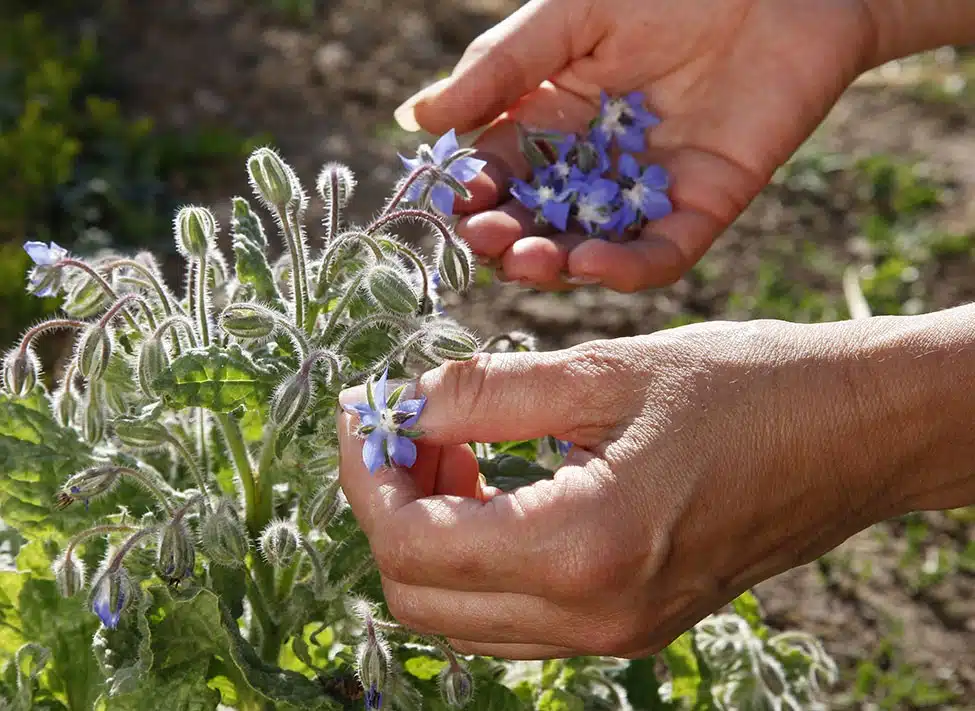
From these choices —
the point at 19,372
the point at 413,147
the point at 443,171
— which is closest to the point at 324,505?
the point at 19,372

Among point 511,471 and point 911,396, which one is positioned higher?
point 911,396

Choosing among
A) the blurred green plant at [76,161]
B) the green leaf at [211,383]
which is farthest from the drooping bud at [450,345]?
the blurred green plant at [76,161]

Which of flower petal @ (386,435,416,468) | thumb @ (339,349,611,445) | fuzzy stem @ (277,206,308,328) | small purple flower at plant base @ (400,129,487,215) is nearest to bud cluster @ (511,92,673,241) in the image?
small purple flower at plant base @ (400,129,487,215)

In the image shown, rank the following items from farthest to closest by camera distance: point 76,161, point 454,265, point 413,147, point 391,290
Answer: point 413,147
point 76,161
point 454,265
point 391,290

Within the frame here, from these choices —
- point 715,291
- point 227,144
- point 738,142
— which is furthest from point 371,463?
point 227,144

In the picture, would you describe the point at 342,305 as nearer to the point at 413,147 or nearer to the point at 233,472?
the point at 233,472

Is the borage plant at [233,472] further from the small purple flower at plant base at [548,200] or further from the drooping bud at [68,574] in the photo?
the small purple flower at plant base at [548,200]
